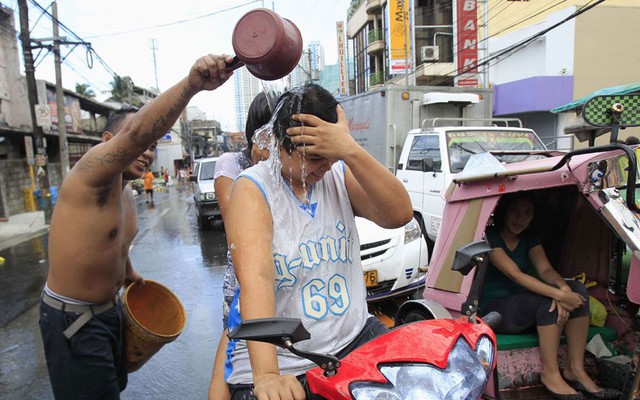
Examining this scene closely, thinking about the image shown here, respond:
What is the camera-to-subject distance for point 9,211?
55.5 ft

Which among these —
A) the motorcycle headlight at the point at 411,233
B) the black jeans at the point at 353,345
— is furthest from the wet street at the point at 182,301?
the black jeans at the point at 353,345

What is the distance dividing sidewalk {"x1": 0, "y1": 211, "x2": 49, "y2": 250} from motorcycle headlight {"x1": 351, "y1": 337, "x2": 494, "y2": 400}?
1280 centimetres

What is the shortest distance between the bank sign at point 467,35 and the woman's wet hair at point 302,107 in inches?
748

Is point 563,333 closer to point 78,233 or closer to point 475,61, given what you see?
point 78,233

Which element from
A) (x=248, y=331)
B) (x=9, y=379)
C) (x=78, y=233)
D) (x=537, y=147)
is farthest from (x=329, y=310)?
(x=537, y=147)

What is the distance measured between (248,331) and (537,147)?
8.00 metres

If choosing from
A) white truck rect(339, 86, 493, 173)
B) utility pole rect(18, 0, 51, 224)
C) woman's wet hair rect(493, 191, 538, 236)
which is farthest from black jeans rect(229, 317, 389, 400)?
utility pole rect(18, 0, 51, 224)

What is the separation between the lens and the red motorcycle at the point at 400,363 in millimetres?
1059

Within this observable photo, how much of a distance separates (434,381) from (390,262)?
3.80 metres

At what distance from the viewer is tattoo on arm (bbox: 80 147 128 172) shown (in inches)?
72.3

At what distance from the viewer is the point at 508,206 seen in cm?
316

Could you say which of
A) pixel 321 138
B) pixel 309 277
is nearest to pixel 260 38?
pixel 321 138

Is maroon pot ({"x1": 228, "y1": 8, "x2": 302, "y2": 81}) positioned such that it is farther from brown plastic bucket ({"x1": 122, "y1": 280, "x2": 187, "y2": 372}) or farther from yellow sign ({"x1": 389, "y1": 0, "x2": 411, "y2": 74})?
yellow sign ({"x1": 389, "y1": 0, "x2": 411, "y2": 74})

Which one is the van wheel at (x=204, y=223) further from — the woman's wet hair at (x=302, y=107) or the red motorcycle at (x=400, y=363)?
the red motorcycle at (x=400, y=363)
